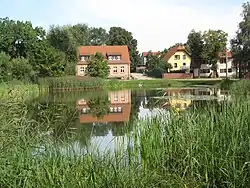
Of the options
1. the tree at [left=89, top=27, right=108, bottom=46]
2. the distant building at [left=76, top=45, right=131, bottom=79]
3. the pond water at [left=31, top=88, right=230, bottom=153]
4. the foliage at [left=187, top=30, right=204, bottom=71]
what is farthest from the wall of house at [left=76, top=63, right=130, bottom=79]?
the pond water at [left=31, top=88, right=230, bottom=153]

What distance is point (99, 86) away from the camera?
151ft

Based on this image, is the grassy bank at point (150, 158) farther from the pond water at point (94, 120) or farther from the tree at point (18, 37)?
the tree at point (18, 37)

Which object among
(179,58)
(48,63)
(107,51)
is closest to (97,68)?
(48,63)

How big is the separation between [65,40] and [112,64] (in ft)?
33.5

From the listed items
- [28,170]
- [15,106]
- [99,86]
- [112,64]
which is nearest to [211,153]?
[28,170]

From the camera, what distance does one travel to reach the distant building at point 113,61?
208 ft

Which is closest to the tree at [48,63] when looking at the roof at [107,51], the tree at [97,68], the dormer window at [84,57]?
the tree at [97,68]

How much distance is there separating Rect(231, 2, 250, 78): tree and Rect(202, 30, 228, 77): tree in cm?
1880

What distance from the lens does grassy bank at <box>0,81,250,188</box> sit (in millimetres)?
4953

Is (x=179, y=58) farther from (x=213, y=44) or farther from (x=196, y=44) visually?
(x=213, y=44)

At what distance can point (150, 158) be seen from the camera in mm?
6246

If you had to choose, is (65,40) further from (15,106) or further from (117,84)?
(15,106)

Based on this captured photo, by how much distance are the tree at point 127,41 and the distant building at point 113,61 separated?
13907mm

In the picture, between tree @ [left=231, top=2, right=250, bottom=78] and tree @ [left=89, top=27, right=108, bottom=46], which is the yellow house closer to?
tree @ [left=89, top=27, right=108, bottom=46]
